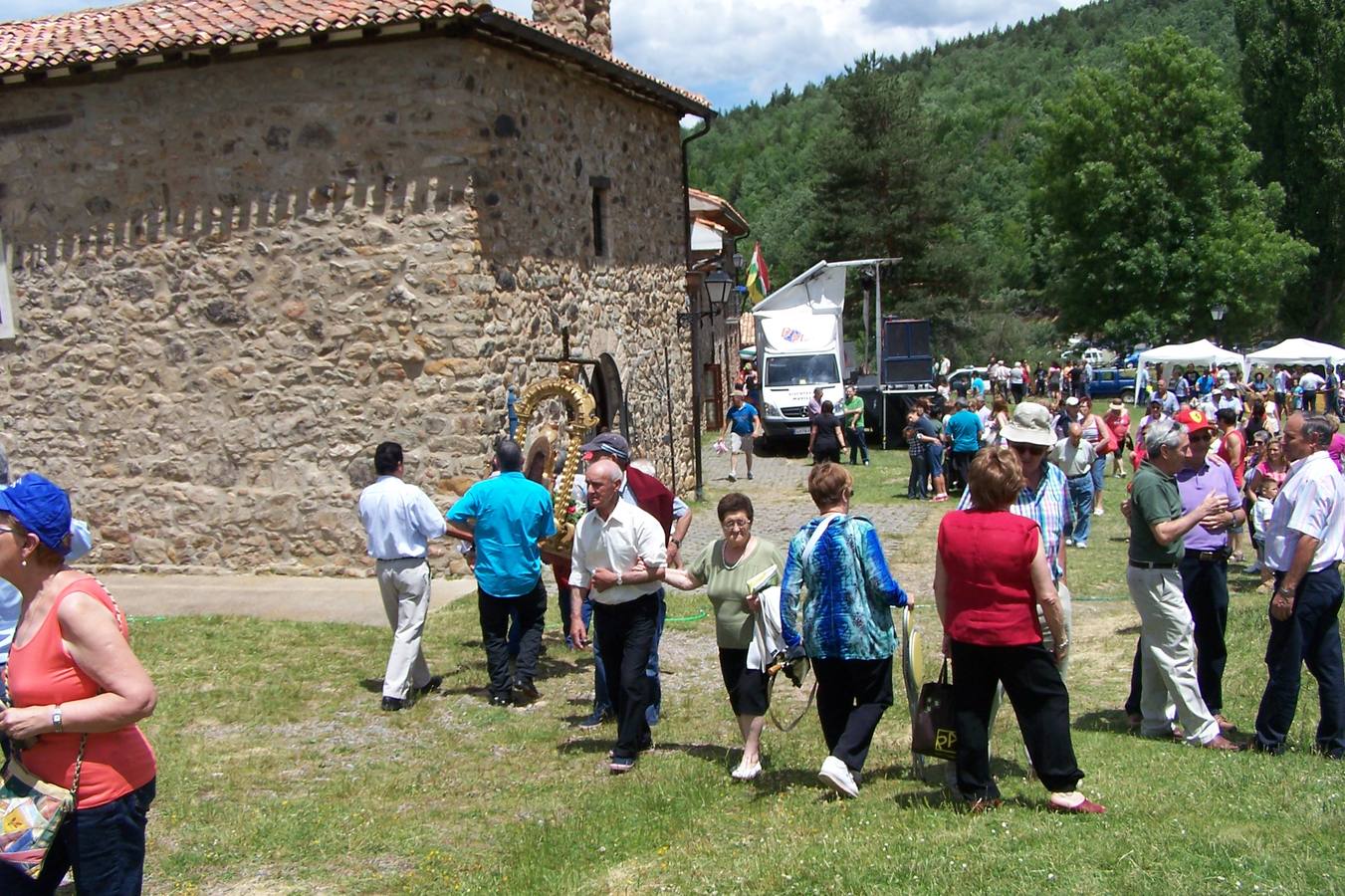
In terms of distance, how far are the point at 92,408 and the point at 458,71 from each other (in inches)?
208

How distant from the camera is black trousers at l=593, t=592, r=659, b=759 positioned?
20.1 feet

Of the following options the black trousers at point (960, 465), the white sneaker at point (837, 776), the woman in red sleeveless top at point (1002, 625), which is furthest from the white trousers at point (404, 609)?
the black trousers at point (960, 465)

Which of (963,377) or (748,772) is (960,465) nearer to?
(748,772)

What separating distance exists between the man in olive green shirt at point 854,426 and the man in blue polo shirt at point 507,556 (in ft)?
51.8

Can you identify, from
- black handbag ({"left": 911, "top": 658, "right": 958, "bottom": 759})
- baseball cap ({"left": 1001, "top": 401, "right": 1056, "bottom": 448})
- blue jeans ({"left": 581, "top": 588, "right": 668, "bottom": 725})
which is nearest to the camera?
black handbag ({"left": 911, "top": 658, "right": 958, "bottom": 759})

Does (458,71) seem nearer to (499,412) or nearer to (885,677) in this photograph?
(499,412)

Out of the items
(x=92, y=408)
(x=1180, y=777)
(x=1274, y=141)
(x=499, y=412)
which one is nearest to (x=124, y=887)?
(x=1180, y=777)

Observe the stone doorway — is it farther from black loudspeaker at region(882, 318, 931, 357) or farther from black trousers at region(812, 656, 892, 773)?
black loudspeaker at region(882, 318, 931, 357)

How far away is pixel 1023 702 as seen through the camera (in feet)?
16.1

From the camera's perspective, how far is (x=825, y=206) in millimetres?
43281

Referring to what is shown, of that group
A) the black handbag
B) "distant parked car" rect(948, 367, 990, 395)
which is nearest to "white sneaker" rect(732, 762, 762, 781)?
the black handbag

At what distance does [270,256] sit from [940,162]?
34458mm

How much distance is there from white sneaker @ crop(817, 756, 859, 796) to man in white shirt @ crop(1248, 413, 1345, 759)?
224cm

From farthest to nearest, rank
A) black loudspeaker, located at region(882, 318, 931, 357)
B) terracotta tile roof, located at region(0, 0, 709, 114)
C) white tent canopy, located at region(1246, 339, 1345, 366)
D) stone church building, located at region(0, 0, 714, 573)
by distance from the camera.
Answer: white tent canopy, located at region(1246, 339, 1345, 366) < black loudspeaker, located at region(882, 318, 931, 357) < stone church building, located at region(0, 0, 714, 573) < terracotta tile roof, located at region(0, 0, 709, 114)
